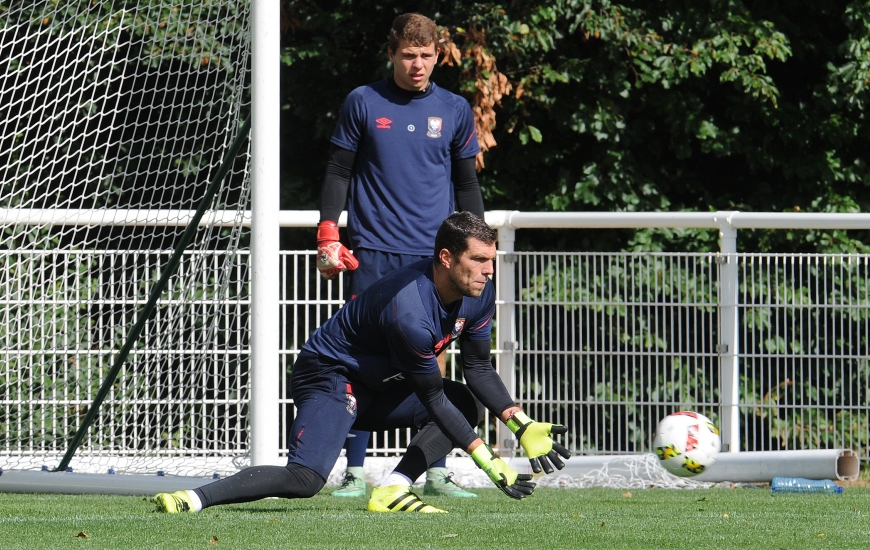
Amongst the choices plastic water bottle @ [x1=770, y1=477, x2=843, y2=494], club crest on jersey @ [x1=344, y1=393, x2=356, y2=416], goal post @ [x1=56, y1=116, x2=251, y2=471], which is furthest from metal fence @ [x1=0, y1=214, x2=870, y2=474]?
club crest on jersey @ [x1=344, y1=393, x2=356, y2=416]

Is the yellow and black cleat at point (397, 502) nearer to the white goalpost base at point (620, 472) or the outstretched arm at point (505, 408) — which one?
the outstretched arm at point (505, 408)

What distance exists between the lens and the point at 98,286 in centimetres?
747

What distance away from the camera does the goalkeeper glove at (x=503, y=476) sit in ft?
15.8

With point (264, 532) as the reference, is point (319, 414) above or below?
above

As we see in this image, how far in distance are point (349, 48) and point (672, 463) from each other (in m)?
5.52

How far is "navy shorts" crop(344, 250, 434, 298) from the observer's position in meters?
5.97

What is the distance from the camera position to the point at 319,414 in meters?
5.12

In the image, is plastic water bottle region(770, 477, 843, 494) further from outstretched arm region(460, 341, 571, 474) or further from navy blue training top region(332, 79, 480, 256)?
navy blue training top region(332, 79, 480, 256)

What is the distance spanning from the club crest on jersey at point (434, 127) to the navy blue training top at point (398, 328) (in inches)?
39.0

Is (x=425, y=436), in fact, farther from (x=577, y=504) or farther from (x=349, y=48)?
(x=349, y=48)

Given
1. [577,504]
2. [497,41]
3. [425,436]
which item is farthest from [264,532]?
[497,41]

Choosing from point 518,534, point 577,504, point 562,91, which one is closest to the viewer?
point 518,534

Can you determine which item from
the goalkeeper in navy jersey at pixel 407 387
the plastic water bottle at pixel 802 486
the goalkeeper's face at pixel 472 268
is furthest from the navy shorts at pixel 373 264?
the plastic water bottle at pixel 802 486

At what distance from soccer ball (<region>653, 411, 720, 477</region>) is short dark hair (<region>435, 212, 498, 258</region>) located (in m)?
1.61
